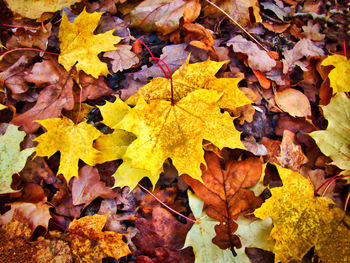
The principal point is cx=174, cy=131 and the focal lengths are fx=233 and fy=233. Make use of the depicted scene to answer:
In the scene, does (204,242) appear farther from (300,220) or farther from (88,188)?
(88,188)

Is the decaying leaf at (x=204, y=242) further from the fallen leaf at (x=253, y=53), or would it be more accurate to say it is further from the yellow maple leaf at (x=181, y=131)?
the fallen leaf at (x=253, y=53)

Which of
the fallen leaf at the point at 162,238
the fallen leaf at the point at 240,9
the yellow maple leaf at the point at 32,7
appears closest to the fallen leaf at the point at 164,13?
the fallen leaf at the point at 240,9

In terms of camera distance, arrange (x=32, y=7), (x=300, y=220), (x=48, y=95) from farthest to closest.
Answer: (x=32, y=7) < (x=48, y=95) < (x=300, y=220)

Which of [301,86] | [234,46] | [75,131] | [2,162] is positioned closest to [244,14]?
[234,46]

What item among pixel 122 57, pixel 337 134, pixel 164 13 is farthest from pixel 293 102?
pixel 122 57

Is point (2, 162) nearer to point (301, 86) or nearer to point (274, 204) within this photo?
point (274, 204)
